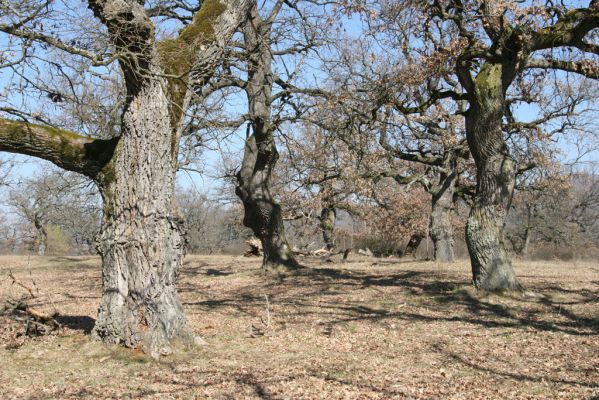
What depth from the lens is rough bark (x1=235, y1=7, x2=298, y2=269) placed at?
14969 mm

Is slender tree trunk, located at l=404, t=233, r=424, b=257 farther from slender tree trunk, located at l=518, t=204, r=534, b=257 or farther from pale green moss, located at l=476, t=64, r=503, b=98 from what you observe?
pale green moss, located at l=476, t=64, r=503, b=98

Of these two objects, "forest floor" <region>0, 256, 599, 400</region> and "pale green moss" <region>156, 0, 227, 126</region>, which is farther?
"pale green moss" <region>156, 0, 227, 126</region>

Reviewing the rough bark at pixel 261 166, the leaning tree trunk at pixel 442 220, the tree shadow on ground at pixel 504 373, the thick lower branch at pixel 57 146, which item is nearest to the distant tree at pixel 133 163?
the thick lower branch at pixel 57 146

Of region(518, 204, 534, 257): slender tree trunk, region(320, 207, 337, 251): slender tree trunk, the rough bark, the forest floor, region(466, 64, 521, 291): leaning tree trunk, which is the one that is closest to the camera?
the forest floor

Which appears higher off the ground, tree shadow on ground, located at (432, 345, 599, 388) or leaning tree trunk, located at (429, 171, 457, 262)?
leaning tree trunk, located at (429, 171, 457, 262)

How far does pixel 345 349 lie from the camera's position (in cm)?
749

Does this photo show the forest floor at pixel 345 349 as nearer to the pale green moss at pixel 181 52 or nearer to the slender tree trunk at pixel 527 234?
the pale green moss at pixel 181 52

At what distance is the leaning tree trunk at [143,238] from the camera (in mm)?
6855

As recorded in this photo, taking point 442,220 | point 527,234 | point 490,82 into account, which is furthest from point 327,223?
point 490,82

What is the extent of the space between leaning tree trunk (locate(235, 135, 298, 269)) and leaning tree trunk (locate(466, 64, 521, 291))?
20.1 ft

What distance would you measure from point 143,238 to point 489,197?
22.0ft

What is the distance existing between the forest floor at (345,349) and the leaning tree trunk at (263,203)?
2876 millimetres

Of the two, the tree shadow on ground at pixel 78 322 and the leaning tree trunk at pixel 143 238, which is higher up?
Answer: the leaning tree trunk at pixel 143 238

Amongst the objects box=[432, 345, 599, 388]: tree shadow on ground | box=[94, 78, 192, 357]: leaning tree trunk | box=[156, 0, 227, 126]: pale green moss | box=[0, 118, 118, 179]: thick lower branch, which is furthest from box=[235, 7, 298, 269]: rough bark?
box=[432, 345, 599, 388]: tree shadow on ground
